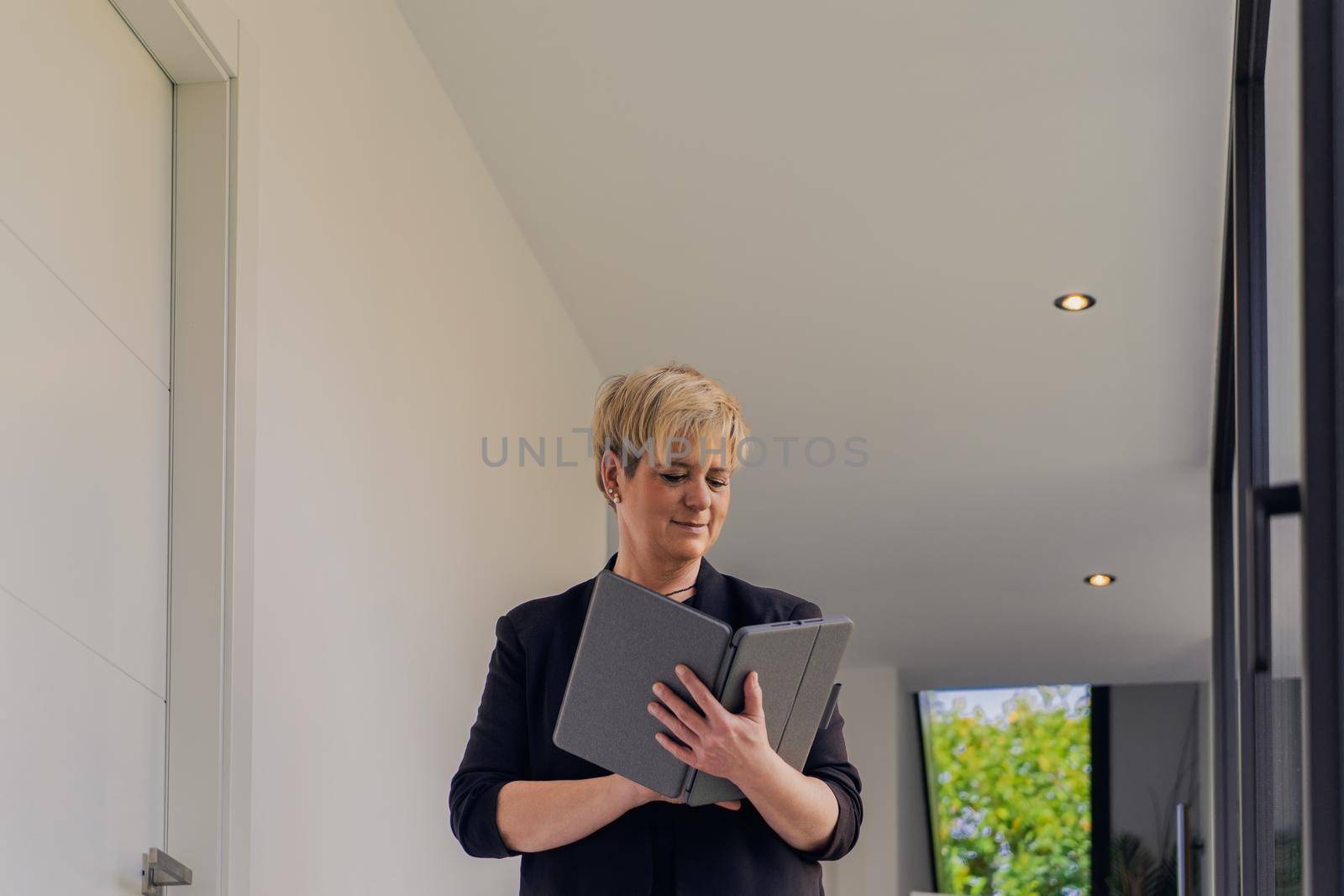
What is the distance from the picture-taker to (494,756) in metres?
1.68

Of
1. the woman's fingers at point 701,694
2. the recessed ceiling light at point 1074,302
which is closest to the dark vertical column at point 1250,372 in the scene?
the woman's fingers at point 701,694

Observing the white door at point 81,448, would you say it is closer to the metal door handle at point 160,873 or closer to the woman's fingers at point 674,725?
the metal door handle at point 160,873

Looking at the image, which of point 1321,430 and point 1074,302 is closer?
point 1321,430

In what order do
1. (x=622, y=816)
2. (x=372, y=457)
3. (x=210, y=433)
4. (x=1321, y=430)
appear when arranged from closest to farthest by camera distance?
(x=1321, y=430) → (x=622, y=816) → (x=210, y=433) → (x=372, y=457)

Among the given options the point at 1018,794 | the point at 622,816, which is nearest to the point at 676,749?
the point at 622,816

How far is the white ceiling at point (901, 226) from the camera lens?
9.37 feet

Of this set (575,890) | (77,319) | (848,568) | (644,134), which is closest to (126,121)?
(77,319)

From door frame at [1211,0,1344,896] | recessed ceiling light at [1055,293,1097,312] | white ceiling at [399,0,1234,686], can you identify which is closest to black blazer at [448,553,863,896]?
door frame at [1211,0,1344,896]

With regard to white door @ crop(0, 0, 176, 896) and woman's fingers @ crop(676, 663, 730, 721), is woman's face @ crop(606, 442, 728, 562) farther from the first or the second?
white door @ crop(0, 0, 176, 896)

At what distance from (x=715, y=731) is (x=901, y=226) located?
7.73 feet

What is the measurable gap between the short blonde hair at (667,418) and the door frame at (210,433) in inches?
21.8

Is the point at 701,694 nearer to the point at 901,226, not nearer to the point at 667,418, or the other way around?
the point at 667,418

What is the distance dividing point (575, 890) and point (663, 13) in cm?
175

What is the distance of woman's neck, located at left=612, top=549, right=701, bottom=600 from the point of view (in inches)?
66.5
